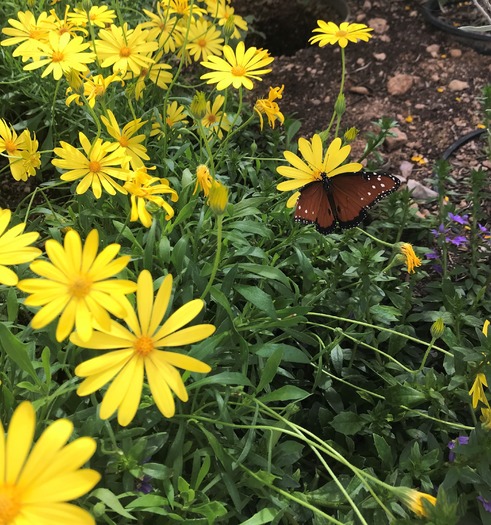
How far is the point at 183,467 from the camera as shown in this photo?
995mm

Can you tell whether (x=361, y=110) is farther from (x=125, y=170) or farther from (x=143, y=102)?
(x=125, y=170)

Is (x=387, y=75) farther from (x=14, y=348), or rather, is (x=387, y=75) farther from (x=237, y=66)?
(x=14, y=348)

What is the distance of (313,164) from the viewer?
3.62 feet

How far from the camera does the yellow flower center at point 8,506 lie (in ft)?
1.64

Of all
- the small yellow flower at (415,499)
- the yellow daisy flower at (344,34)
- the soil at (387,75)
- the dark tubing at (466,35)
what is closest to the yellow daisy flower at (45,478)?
the small yellow flower at (415,499)

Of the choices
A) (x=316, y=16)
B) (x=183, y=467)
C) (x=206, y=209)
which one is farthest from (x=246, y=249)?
(x=316, y=16)

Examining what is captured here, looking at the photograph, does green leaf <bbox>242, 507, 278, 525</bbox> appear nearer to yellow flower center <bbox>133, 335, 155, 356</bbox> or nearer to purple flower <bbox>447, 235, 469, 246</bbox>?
yellow flower center <bbox>133, 335, 155, 356</bbox>

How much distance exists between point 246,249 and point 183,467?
1.43ft

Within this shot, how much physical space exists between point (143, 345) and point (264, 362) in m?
0.45

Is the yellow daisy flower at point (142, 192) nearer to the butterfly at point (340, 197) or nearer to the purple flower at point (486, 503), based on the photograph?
the butterfly at point (340, 197)

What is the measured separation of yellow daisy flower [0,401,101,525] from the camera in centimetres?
50

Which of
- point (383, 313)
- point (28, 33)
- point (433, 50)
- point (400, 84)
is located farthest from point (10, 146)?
point (433, 50)

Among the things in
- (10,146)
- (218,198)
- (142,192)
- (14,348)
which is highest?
(10,146)

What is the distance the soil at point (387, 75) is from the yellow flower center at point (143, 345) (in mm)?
1416
